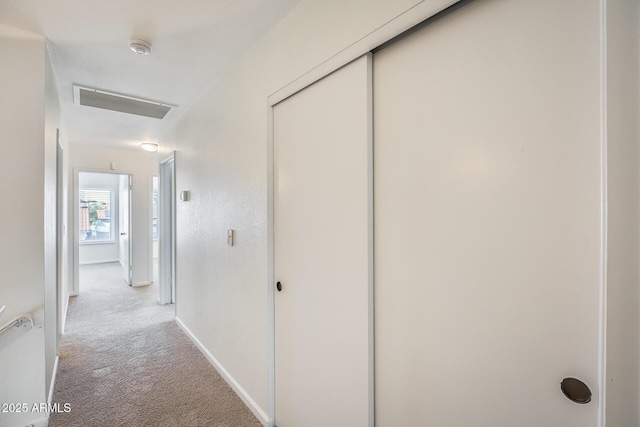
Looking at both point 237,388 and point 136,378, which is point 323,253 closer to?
point 237,388

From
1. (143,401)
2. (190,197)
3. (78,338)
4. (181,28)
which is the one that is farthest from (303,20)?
(78,338)

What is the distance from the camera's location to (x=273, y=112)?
184 cm

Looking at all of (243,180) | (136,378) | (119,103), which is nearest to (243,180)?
(243,180)

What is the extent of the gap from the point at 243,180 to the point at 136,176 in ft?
14.4

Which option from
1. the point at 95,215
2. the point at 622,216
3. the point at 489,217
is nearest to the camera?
the point at 622,216

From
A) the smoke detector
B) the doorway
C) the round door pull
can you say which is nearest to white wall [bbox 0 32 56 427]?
the smoke detector

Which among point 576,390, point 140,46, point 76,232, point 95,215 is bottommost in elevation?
point 576,390

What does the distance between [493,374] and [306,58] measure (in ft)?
5.13

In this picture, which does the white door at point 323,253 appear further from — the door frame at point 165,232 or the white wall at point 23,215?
the door frame at point 165,232

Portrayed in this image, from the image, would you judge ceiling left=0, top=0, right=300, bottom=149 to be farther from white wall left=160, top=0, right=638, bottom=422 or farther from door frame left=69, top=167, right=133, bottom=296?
door frame left=69, top=167, right=133, bottom=296

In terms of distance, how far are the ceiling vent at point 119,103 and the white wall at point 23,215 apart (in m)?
0.95

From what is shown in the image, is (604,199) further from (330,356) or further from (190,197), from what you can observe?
(190,197)

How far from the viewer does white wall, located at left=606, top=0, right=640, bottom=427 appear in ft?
2.15

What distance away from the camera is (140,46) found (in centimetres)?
192
